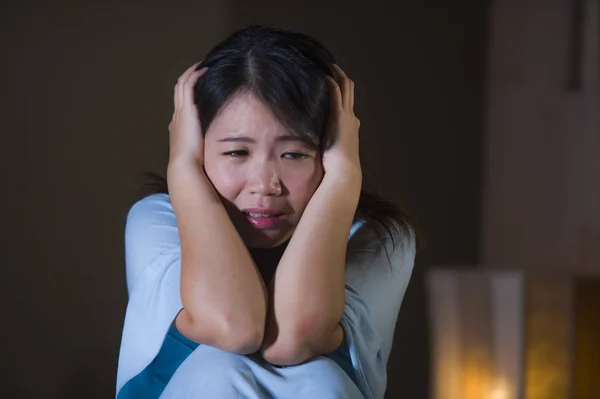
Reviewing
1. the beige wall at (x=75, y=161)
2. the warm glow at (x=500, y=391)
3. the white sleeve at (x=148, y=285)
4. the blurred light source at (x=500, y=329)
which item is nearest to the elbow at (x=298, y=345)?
the white sleeve at (x=148, y=285)

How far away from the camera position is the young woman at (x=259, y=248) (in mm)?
930

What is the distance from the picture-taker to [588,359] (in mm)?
2424

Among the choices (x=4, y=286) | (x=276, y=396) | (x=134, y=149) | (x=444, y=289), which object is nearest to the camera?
(x=276, y=396)

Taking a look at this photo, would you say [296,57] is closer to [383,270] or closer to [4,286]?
[383,270]

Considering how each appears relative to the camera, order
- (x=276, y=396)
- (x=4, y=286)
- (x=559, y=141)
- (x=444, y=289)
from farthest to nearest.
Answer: (x=559, y=141)
(x=444, y=289)
(x=4, y=286)
(x=276, y=396)

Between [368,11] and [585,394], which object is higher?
[368,11]

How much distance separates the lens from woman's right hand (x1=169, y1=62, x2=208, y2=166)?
1008 millimetres

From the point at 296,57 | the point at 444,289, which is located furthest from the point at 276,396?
the point at 444,289

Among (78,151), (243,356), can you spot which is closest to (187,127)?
(243,356)

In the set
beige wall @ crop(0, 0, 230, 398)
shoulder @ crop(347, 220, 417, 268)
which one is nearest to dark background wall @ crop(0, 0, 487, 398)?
beige wall @ crop(0, 0, 230, 398)

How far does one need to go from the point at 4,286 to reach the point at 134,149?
1.27ft

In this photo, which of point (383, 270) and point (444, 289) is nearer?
point (383, 270)

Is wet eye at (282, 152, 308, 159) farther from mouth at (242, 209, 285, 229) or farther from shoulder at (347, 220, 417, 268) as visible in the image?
shoulder at (347, 220, 417, 268)

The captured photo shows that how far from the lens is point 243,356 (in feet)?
3.10
